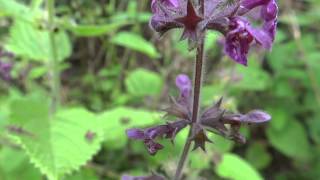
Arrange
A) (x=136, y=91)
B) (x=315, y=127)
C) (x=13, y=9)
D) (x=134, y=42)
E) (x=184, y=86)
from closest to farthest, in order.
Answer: (x=184, y=86) → (x=13, y=9) → (x=134, y=42) → (x=136, y=91) → (x=315, y=127)

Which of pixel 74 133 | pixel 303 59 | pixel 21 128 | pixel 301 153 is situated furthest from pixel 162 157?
pixel 303 59

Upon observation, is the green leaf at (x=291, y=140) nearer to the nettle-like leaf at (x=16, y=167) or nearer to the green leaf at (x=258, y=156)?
the green leaf at (x=258, y=156)

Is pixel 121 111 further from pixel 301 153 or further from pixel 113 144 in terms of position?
pixel 301 153

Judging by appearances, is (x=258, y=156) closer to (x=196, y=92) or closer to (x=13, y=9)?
(x=13, y=9)

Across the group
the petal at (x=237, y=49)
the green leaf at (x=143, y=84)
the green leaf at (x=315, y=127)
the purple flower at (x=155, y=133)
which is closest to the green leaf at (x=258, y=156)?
the green leaf at (x=315, y=127)

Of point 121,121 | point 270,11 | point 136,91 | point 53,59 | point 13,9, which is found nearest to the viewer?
point 270,11

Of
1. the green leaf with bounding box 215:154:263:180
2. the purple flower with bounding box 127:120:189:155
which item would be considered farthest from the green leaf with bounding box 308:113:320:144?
the purple flower with bounding box 127:120:189:155

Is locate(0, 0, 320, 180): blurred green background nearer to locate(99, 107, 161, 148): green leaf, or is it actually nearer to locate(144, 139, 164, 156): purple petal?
locate(99, 107, 161, 148): green leaf

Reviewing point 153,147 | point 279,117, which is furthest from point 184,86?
point 279,117
